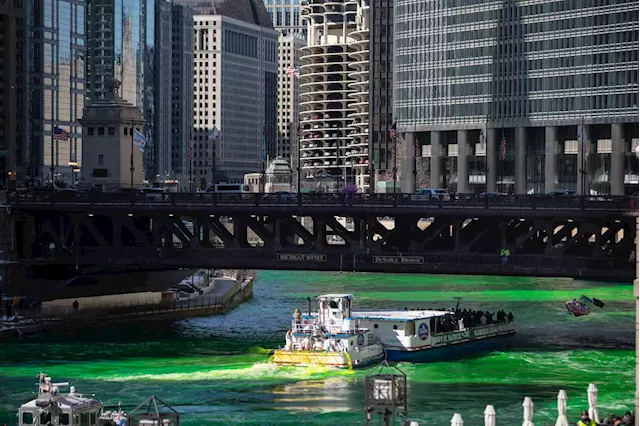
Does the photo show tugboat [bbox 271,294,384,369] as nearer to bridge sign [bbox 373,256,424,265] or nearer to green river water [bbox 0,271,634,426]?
green river water [bbox 0,271,634,426]

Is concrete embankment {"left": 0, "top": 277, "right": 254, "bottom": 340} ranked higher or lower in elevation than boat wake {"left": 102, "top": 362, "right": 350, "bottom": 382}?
higher

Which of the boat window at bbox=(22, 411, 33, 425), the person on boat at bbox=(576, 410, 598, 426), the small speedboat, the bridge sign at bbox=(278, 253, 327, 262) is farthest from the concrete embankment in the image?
the person on boat at bbox=(576, 410, 598, 426)

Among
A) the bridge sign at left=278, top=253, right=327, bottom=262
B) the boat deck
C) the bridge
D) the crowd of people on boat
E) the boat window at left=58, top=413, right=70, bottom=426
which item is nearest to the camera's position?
the boat window at left=58, top=413, right=70, bottom=426

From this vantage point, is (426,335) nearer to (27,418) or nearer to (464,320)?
(464,320)

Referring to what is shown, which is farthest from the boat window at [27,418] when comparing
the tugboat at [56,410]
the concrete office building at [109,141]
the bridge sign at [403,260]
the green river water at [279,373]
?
the concrete office building at [109,141]

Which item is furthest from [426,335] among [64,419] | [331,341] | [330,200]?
[64,419]

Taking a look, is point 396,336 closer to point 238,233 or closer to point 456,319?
point 456,319
